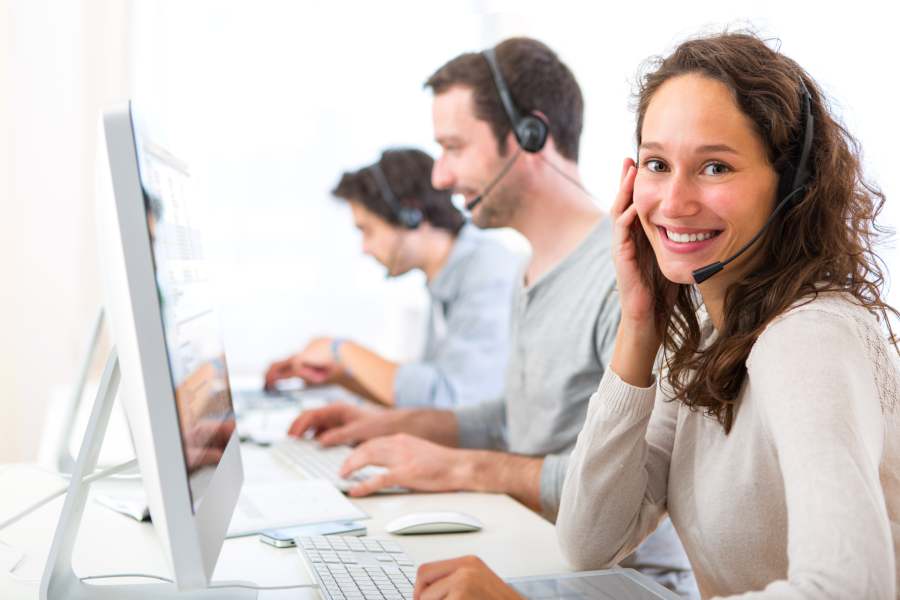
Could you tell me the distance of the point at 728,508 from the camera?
3.00ft

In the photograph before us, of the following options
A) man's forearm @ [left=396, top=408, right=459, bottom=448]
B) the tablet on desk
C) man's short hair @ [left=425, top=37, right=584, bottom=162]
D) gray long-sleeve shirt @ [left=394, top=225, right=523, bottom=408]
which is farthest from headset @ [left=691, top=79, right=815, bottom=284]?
gray long-sleeve shirt @ [left=394, top=225, right=523, bottom=408]

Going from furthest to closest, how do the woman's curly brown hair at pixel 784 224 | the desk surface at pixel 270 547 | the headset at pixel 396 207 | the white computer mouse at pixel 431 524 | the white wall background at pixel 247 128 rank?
the white wall background at pixel 247 128
the headset at pixel 396 207
the white computer mouse at pixel 431 524
the desk surface at pixel 270 547
the woman's curly brown hair at pixel 784 224

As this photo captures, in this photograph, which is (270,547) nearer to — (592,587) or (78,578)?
(78,578)

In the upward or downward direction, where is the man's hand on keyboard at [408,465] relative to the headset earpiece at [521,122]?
downward

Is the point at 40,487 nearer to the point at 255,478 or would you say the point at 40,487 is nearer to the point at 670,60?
the point at 255,478

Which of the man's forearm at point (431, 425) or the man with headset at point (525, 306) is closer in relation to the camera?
the man with headset at point (525, 306)

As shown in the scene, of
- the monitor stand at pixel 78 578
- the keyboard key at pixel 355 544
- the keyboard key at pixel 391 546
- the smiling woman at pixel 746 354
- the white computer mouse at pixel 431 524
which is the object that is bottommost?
the white computer mouse at pixel 431 524

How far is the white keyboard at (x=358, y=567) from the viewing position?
889 millimetres

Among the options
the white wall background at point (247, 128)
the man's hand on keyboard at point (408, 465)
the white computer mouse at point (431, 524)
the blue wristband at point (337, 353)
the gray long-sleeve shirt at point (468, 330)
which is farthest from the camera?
the white wall background at point (247, 128)

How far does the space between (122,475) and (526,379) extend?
68cm

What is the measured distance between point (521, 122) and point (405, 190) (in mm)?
875

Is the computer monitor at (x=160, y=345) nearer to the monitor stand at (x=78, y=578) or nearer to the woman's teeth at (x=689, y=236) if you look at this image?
the monitor stand at (x=78, y=578)

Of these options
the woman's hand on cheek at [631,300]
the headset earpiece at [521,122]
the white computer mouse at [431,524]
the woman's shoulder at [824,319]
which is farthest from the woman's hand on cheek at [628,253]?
the headset earpiece at [521,122]

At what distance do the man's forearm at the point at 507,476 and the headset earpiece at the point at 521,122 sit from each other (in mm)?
600
